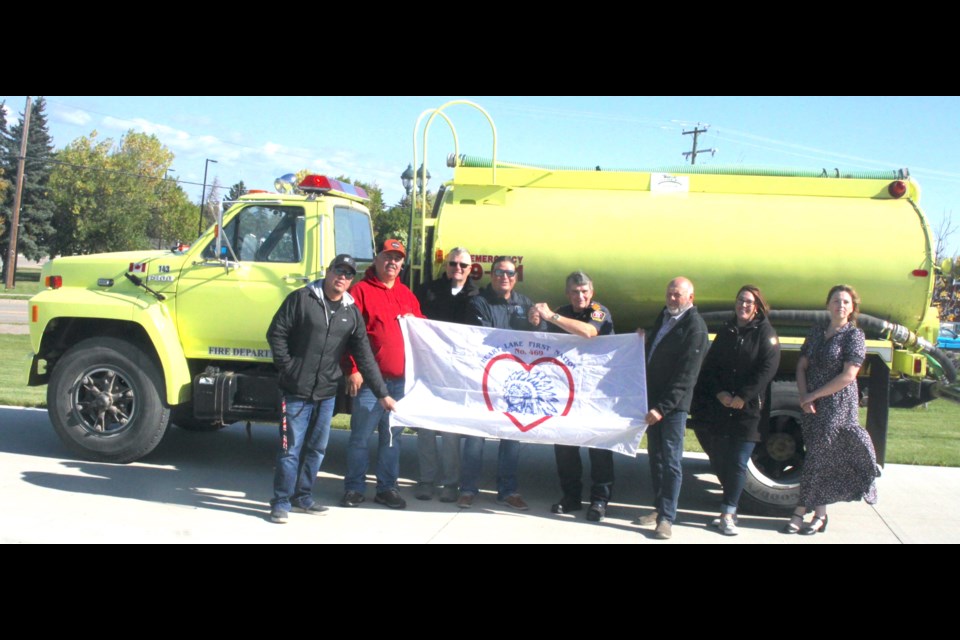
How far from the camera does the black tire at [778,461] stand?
21.3ft

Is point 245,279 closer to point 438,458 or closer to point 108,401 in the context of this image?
point 108,401

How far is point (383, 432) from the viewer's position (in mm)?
6508

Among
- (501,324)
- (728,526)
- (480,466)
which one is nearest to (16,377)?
(480,466)

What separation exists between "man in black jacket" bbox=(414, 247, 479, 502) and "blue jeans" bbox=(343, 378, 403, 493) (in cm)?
35

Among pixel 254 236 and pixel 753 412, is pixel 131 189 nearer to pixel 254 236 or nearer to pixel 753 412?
pixel 254 236

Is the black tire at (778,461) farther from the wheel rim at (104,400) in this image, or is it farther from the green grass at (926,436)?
the wheel rim at (104,400)

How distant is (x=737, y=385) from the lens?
5.98 meters

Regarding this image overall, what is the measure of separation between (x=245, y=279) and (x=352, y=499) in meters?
2.17

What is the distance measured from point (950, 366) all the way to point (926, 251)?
38.8 inches

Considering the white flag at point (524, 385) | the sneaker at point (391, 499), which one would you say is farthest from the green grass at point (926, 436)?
the sneaker at point (391, 499)

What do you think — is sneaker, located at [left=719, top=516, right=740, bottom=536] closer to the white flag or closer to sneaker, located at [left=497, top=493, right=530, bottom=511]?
the white flag

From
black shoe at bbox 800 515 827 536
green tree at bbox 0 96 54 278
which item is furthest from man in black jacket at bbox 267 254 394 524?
green tree at bbox 0 96 54 278

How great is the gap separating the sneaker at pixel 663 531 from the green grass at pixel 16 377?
20.8 feet

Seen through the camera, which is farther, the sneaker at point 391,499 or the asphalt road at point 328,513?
the sneaker at point 391,499
